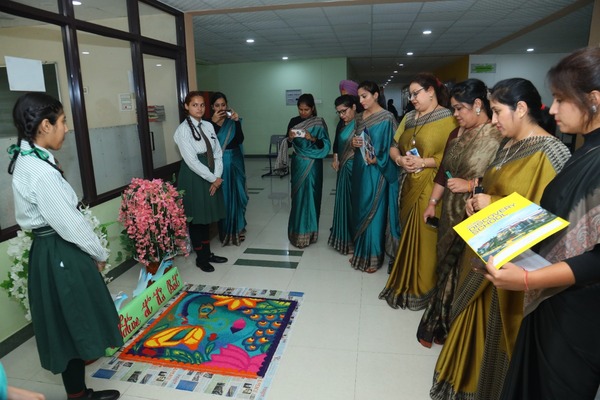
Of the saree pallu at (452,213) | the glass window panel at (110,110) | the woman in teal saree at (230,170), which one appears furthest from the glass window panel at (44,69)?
the saree pallu at (452,213)

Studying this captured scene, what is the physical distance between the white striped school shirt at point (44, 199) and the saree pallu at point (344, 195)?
2404 mm

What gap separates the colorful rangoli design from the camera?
223 centimetres

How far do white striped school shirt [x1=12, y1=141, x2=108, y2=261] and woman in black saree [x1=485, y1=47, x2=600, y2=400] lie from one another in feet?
5.12

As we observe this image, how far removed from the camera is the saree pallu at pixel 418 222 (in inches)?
103

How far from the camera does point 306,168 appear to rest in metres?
3.90

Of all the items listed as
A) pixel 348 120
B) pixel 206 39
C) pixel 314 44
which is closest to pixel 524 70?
pixel 314 44

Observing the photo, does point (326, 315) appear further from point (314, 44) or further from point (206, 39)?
point (314, 44)

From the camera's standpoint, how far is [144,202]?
9.49 feet

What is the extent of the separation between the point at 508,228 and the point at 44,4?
122 inches

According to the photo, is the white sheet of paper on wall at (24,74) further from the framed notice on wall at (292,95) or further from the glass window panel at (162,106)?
the framed notice on wall at (292,95)

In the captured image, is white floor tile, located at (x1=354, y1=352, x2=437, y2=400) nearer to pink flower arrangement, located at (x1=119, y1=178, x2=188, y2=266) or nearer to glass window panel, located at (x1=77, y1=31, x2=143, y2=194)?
pink flower arrangement, located at (x1=119, y1=178, x2=188, y2=266)

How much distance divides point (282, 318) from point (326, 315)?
0.30 metres

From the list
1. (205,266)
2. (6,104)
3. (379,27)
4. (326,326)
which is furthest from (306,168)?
(379,27)

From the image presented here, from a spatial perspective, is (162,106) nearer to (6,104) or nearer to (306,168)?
(306,168)
